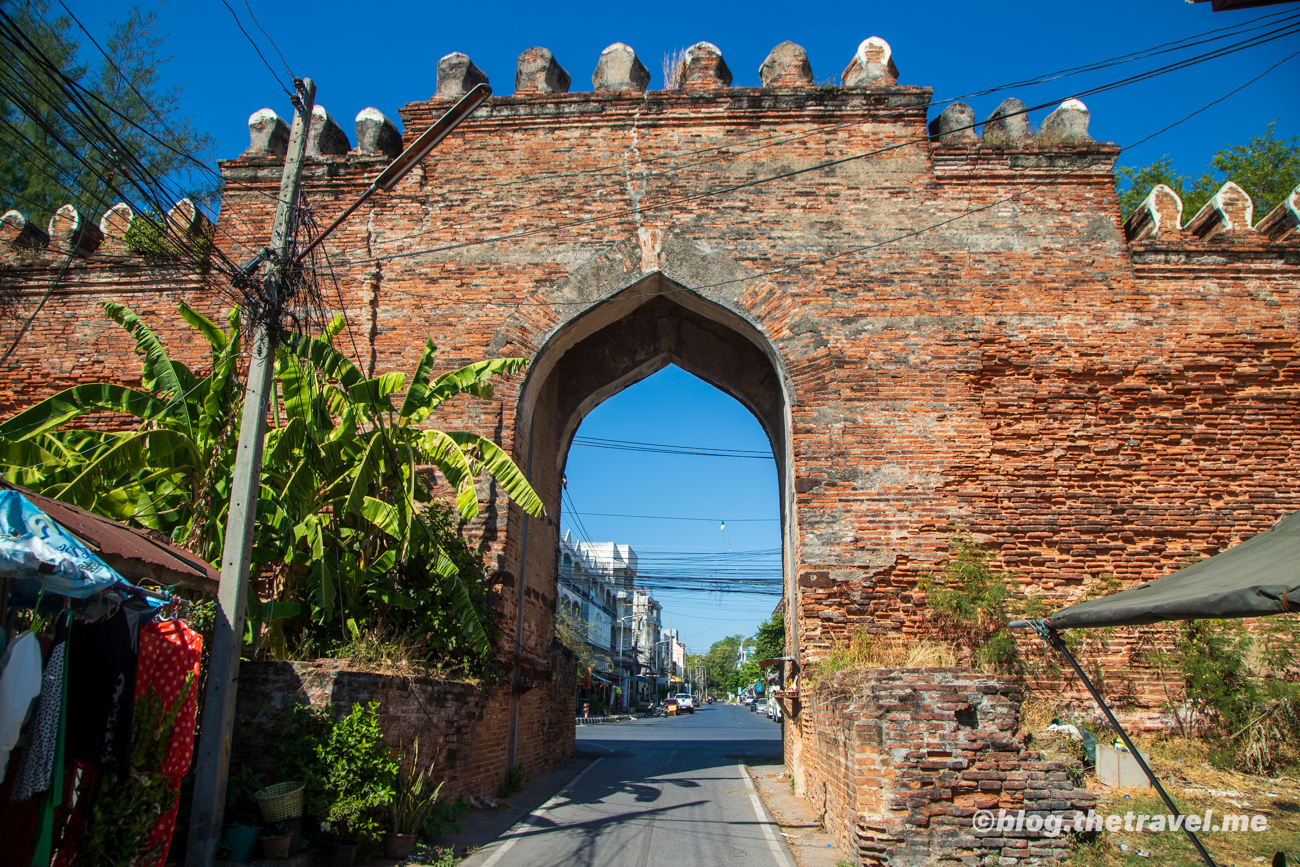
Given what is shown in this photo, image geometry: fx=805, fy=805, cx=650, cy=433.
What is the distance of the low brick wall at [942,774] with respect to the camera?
6.04 m

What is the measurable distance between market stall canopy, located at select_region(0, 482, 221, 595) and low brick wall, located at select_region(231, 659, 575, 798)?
1103 millimetres

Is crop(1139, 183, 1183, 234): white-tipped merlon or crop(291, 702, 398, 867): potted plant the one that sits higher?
crop(1139, 183, 1183, 234): white-tipped merlon

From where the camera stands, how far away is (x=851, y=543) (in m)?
9.71

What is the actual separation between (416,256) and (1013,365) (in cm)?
833

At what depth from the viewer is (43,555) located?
396 centimetres

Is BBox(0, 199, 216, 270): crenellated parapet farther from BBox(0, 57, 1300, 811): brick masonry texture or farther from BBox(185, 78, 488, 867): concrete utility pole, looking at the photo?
BBox(185, 78, 488, 867): concrete utility pole

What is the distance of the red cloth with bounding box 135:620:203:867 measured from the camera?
528 centimetres

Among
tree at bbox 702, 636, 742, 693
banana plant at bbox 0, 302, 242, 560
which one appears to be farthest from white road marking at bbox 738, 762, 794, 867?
tree at bbox 702, 636, 742, 693

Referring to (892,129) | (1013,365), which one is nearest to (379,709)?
(1013,365)

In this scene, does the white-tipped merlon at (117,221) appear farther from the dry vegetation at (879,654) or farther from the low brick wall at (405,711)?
the dry vegetation at (879,654)

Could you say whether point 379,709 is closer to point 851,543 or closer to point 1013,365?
point 851,543

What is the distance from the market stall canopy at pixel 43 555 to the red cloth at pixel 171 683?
1181 millimetres

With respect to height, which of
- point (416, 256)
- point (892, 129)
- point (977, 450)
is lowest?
point (977, 450)

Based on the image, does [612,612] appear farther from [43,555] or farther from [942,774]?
[43,555]
